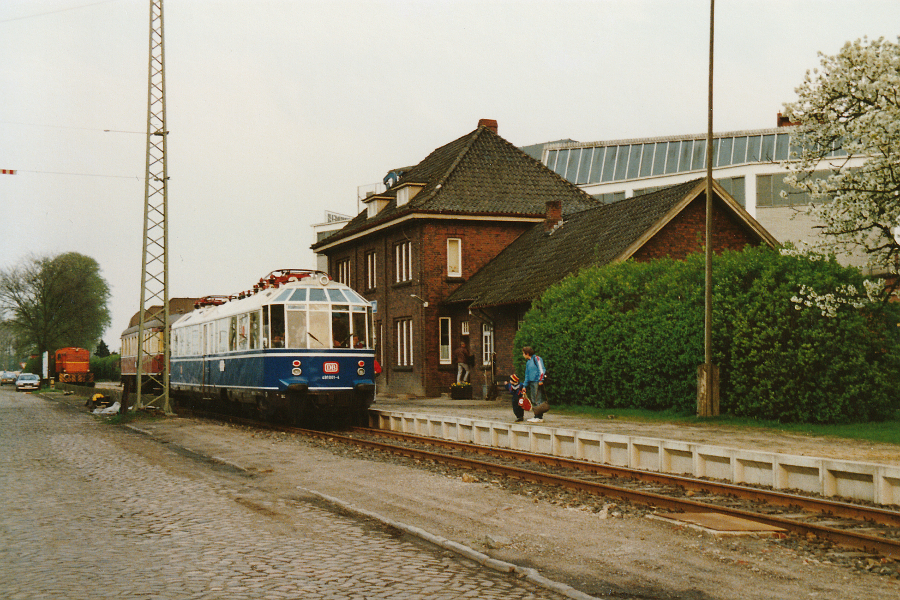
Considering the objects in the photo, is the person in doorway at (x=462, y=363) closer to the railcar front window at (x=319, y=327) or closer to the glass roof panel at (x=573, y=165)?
the railcar front window at (x=319, y=327)

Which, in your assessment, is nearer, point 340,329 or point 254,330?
point 340,329

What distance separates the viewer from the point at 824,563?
756 centimetres

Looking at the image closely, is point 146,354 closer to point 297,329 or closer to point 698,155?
point 297,329

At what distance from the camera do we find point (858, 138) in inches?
720

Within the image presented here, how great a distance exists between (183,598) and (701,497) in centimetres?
660

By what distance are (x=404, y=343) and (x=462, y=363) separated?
4915mm

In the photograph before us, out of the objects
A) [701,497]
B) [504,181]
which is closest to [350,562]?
[701,497]

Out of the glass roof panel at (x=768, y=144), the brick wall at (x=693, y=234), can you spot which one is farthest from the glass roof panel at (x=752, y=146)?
the brick wall at (x=693, y=234)

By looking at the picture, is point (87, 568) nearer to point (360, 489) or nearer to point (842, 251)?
point (360, 489)

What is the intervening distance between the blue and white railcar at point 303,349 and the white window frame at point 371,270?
17555 mm

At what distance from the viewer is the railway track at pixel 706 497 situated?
336 inches

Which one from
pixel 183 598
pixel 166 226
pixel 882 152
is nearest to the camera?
pixel 183 598

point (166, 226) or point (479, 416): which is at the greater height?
point (166, 226)

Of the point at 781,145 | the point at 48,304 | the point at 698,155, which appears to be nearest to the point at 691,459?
the point at 781,145
